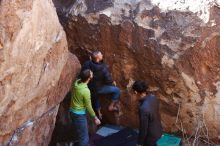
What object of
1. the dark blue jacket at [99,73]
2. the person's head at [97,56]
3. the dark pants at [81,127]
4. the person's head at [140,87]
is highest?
the person's head at [97,56]

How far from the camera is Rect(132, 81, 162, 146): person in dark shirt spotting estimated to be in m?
5.29

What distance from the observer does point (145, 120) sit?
529cm

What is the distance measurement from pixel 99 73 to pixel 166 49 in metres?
1.06

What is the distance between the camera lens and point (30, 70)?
17.3 ft

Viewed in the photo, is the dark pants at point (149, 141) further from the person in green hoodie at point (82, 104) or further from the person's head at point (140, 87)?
the person in green hoodie at point (82, 104)

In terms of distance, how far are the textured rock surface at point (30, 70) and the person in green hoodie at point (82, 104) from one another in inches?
11.6

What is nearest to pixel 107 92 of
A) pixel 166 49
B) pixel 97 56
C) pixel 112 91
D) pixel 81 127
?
pixel 112 91

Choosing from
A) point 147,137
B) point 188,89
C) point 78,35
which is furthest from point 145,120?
point 78,35

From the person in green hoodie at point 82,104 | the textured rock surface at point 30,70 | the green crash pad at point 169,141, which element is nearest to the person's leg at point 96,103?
the textured rock surface at point 30,70

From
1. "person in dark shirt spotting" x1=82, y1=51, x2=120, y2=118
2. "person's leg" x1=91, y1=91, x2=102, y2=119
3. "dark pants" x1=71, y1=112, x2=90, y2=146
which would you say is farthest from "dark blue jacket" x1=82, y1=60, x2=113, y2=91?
"dark pants" x1=71, y1=112, x2=90, y2=146

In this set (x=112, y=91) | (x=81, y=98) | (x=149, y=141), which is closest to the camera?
(x=149, y=141)

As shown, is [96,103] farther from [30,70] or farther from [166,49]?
[30,70]

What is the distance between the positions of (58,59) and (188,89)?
2006 mm

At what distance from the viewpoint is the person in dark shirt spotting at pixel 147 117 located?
5.29m
